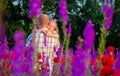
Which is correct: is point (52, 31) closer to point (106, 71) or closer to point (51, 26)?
point (51, 26)

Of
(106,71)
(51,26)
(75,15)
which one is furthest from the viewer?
(75,15)

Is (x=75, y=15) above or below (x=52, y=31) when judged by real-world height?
below

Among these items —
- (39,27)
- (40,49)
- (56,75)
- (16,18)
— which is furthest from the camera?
(16,18)

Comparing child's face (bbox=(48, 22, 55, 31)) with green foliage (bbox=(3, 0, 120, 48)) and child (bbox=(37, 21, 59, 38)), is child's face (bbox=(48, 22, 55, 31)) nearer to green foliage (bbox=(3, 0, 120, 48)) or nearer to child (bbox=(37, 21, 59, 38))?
child (bbox=(37, 21, 59, 38))

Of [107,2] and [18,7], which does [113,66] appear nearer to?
[107,2]

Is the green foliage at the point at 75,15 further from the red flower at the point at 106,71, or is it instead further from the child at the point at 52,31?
the red flower at the point at 106,71

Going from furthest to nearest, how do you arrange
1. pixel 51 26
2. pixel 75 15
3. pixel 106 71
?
pixel 75 15 < pixel 51 26 < pixel 106 71

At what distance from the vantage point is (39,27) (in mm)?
6230

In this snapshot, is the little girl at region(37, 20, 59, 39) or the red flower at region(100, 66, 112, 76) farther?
the little girl at region(37, 20, 59, 39)

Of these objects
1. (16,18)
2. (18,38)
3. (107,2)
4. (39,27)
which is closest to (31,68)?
(18,38)

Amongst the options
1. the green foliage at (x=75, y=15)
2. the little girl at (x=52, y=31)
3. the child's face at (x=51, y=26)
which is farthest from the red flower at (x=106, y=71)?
the green foliage at (x=75, y=15)

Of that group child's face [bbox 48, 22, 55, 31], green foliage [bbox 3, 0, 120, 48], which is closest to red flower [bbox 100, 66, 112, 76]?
child's face [bbox 48, 22, 55, 31]

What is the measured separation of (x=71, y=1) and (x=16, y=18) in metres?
5.60

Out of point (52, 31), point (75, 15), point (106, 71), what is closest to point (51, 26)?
point (52, 31)
